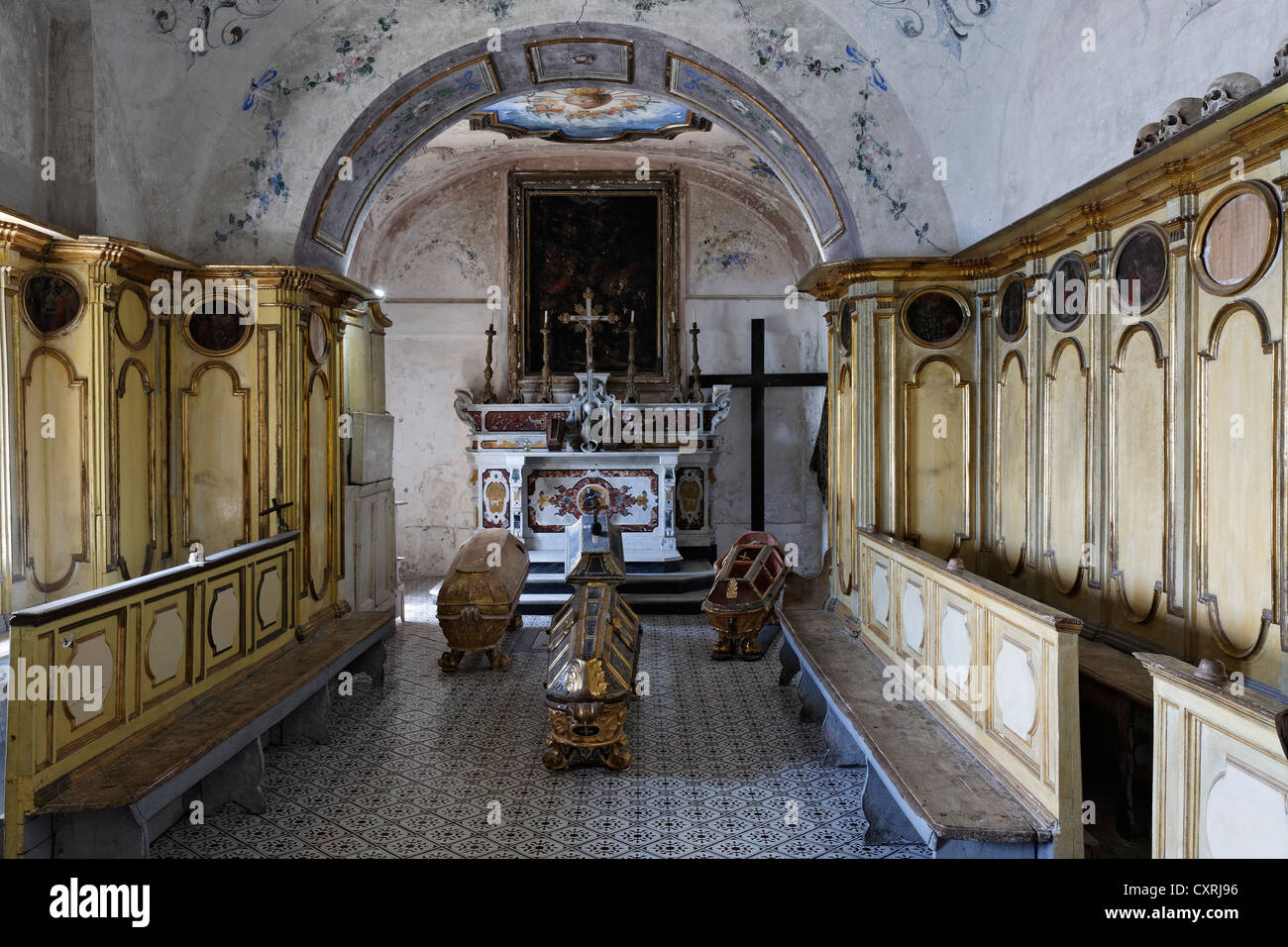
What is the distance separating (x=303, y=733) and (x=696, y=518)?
716cm

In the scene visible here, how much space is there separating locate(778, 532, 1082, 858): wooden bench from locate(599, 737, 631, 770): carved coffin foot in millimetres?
1323

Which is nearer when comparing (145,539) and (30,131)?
(30,131)

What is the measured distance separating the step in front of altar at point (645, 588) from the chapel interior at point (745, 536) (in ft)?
0.26

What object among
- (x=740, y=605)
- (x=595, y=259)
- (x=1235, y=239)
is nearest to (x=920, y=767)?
(x=1235, y=239)

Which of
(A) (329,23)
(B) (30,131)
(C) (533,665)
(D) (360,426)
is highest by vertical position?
(A) (329,23)

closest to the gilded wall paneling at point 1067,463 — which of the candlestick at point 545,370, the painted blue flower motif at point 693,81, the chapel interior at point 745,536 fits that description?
the chapel interior at point 745,536

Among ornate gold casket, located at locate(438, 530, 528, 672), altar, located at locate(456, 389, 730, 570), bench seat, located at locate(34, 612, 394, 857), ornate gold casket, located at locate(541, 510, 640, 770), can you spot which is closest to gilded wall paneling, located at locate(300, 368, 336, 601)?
bench seat, located at locate(34, 612, 394, 857)

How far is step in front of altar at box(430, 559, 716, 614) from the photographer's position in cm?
1019

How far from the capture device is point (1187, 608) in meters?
4.52

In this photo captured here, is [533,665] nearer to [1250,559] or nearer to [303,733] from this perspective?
[303,733]

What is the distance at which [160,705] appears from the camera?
4621 mm

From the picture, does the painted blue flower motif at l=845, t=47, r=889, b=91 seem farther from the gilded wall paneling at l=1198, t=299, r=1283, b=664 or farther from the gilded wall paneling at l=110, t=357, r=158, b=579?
the gilded wall paneling at l=110, t=357, r=158, b=579

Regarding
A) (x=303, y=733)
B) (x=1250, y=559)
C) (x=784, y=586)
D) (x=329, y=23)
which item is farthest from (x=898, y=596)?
(x=329, y=23)

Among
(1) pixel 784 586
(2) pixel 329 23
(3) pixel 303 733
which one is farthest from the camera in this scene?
(1) pixel 784 586
